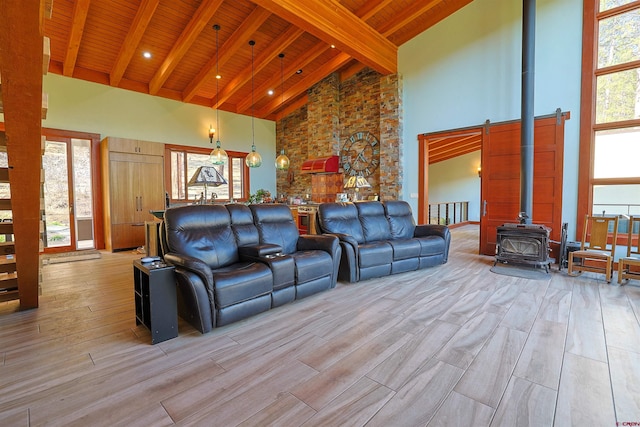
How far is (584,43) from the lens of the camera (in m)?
4.57

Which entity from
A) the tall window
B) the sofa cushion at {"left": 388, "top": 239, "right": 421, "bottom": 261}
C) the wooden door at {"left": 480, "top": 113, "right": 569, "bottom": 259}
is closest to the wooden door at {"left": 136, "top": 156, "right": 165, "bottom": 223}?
the sofa cushion at {"left": 388, "top": 239, "right": 421, "bottom": 261}

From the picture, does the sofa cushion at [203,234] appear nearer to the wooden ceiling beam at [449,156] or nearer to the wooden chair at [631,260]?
the wooden chair at [631,260]

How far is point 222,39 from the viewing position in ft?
19.5

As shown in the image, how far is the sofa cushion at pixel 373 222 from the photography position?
452cm

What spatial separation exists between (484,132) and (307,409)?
579 centimetres

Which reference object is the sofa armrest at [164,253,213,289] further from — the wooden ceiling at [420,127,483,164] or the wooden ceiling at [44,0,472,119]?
the wooden ceiling at [420,127,483,164]

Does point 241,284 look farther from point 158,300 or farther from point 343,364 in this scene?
point 343,364

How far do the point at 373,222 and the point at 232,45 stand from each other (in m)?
4.51

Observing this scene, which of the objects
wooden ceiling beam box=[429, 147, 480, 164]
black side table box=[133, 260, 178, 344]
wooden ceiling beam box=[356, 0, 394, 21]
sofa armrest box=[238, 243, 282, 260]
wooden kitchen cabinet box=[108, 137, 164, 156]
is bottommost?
black side table box=[133, 260, 178, 344]

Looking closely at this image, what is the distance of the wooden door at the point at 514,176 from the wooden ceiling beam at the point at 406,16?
2.54 m

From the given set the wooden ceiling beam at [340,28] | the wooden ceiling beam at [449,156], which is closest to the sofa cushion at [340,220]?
the wooden ceiling beam at [340,28]

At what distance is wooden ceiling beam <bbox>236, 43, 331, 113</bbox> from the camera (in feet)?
21.4

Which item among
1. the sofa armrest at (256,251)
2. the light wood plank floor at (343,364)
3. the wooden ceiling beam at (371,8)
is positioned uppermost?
the wooden ceiling beam at (371,8)

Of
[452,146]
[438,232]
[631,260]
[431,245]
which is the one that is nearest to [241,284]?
[431,245]
